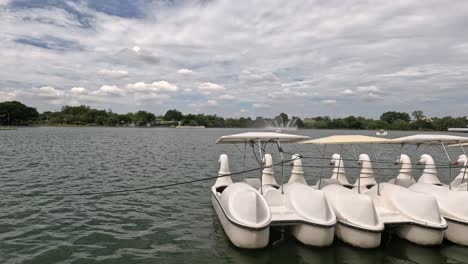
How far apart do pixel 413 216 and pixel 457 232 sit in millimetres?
1630

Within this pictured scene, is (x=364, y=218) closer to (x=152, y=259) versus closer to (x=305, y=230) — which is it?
(x=305, y=230)

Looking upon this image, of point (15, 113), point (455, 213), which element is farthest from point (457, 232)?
point (15, 113)

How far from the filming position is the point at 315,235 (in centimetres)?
1065

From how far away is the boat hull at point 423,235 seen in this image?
10766 mm

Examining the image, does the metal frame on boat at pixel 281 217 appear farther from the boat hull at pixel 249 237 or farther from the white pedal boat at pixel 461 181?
the white pedal boat at pixel 461 181

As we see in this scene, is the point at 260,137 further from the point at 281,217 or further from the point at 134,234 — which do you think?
the point at 134,234

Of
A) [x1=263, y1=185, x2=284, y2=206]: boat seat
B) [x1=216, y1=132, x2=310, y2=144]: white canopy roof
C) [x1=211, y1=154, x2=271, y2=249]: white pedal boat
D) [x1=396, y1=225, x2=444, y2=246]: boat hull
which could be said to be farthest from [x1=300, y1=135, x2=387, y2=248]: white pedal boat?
[x1=216, y1=132, x2=310, y2=144]: white canopy roof

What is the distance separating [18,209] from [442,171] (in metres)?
33.1

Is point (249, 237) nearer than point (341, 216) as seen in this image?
Yes

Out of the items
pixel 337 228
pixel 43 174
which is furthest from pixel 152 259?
pixel 43 174

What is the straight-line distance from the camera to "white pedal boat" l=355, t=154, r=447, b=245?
10.8 metres

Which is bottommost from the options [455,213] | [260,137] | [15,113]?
[455,213]

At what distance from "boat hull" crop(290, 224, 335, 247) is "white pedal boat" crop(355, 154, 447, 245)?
2105 mm

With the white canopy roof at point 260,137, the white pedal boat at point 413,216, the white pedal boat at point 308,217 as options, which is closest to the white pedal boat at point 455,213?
the white pedal boat at point 413,216
